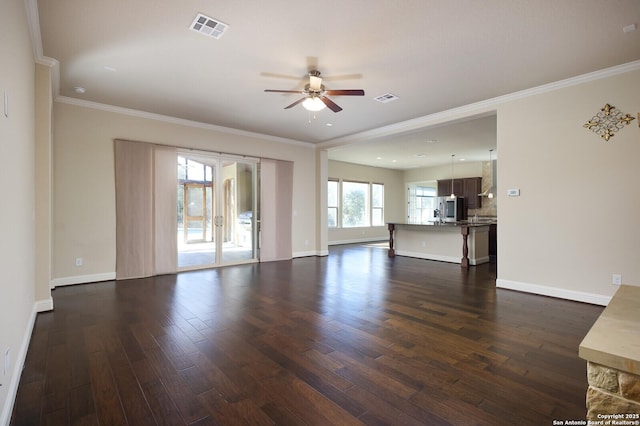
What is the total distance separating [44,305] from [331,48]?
431 cm

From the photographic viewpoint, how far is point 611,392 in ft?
3.03

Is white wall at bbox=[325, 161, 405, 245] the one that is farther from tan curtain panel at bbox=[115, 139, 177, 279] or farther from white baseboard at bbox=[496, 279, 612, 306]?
white baseboard at bbox=[496, 279, 612, 306]

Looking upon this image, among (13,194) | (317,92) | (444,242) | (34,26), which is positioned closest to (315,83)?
(317,92)

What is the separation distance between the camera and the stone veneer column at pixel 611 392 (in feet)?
2.90

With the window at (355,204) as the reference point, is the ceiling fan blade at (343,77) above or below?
above

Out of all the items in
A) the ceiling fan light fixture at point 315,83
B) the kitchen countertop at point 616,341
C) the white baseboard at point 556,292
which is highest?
the ceiling fan light fixture at point 315,83

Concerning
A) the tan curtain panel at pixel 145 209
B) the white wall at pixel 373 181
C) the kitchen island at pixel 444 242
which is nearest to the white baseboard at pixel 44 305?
the tan curtain panel at pixel 145 209

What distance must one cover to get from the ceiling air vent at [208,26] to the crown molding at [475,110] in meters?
3.86

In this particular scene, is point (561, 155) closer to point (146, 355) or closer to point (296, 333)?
point (296, 333)

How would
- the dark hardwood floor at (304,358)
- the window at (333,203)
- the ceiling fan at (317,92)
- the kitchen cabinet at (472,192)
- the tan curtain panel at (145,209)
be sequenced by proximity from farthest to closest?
the window at (333,203) < the kitchen cabinet at (472,192) < the tan curtain panel at (145,209) < the ceiling fan at (317,92) < the dark hardwood floor at (304,358)

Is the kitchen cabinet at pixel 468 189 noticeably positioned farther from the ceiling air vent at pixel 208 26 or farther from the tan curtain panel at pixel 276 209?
the ceiling air vent at pixel 208 26

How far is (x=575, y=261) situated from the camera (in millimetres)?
4023

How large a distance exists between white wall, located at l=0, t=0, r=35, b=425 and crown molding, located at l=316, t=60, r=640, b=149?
5.29 meters

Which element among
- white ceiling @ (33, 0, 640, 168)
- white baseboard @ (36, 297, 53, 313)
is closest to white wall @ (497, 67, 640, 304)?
white ceiling @ (33, 0, 640, 168)
